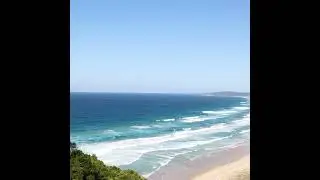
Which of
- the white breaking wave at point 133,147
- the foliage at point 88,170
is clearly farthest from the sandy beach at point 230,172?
the foliage at point 88,170

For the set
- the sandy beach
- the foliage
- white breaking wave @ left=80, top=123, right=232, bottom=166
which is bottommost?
the sandy beach

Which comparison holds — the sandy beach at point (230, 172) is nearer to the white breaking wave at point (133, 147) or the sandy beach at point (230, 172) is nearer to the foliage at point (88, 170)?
the white breaking wave at point (133, 147)

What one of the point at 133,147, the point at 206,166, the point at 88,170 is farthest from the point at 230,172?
the point at 88,170

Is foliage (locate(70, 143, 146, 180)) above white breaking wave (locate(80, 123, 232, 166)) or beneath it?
above

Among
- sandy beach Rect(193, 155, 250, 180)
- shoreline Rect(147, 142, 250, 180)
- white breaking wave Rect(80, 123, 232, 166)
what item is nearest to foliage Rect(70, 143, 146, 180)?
shoreline Rect(147, 142, 250, 180)

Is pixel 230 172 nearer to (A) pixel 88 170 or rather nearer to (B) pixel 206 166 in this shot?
(B) pixel 206 166

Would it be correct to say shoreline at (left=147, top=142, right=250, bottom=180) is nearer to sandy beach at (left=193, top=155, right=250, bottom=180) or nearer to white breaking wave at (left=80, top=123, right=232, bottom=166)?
sandy beach at (left=193, top=155, right=250, bottom=180)
